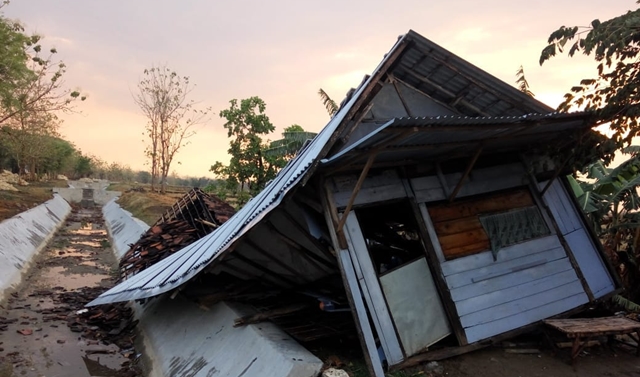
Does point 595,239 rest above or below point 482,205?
below

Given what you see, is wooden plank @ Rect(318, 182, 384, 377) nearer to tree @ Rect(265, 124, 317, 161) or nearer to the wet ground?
the wet ground

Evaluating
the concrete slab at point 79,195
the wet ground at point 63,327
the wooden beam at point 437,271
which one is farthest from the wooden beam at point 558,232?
the concrete slab at point 79,195

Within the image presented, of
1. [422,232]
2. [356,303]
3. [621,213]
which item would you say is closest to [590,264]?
[422,232]

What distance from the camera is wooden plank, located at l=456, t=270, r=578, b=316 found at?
5.82 meters

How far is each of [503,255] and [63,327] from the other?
917 cm

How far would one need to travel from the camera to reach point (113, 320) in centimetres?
954

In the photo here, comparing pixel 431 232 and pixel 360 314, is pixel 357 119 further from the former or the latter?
pixel 360 314

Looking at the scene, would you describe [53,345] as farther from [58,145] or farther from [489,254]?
[58,145]

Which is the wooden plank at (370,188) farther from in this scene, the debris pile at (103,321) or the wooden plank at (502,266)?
the debris pile at (103,321)

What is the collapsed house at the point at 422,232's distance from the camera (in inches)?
212

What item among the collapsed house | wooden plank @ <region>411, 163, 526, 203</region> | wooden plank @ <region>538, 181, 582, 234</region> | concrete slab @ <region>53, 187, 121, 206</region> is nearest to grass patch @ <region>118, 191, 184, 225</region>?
concrete slab @ <region>53, 187, 121, 206</region>

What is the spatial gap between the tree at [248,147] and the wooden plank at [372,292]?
1334 cm

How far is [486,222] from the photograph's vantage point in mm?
6441

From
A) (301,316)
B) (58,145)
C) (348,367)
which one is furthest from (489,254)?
(58,145)
